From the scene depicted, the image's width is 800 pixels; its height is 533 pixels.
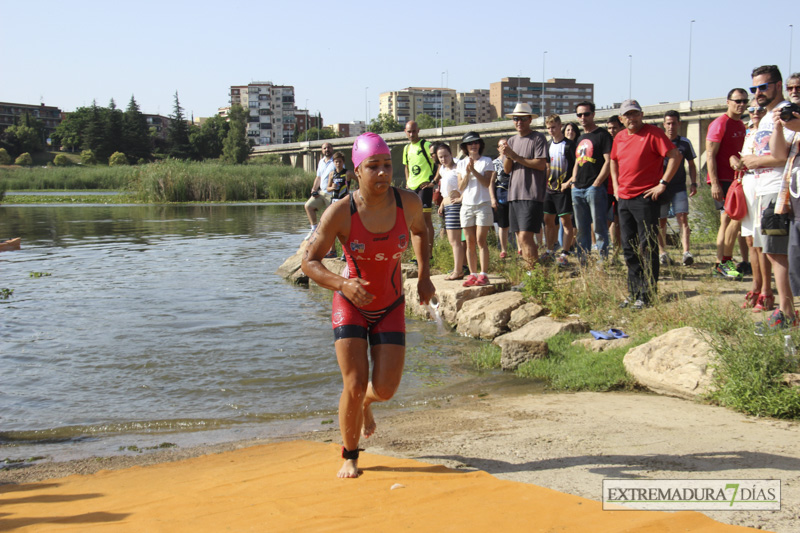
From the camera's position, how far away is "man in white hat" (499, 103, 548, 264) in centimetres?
1048

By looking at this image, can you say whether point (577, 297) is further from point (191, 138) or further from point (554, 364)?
point (191, 138)

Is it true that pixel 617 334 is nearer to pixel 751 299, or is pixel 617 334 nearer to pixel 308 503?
pixel 751 299

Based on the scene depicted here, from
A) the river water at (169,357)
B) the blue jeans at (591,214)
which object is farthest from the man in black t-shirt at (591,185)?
the river water at (169,357)

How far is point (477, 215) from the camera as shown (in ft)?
35.5

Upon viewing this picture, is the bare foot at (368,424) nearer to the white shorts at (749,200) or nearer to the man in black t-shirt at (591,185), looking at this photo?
the white shorts at (749,200)

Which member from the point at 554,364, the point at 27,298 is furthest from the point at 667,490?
the point at 27,298

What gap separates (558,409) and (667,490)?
2071mm

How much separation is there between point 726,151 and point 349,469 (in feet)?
25.2

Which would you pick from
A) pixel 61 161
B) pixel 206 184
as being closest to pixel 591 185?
pixel 206 184

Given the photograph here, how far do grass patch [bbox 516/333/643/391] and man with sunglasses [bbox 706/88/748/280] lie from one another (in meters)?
3.03

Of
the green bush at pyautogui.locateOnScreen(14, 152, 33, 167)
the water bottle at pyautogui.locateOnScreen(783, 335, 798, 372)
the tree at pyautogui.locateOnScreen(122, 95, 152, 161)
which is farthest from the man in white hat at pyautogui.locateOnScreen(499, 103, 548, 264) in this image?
the tree at pyautogui.locateOnScreen(122, 95, 152, 161)

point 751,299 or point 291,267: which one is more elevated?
point 751,299

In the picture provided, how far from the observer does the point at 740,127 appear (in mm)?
10008

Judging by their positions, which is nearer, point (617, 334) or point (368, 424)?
point (368, 424)
